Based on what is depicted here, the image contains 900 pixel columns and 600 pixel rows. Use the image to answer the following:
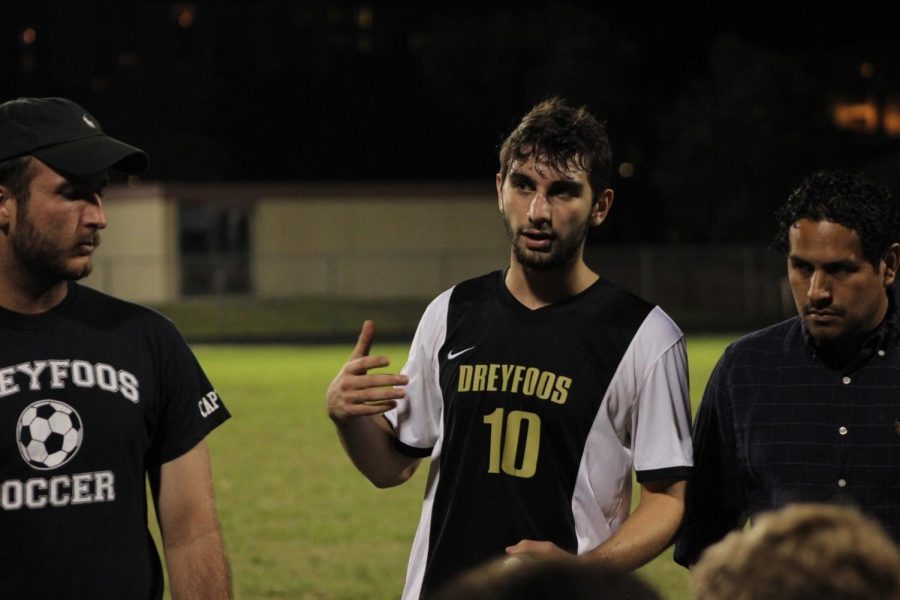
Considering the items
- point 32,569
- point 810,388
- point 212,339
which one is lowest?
point 212,339

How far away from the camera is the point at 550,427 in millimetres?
4172

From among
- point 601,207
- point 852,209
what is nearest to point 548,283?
point 601,207

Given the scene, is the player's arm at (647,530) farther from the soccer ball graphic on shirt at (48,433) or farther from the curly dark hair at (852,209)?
the soccer ball graphic on shirt at (48,433)

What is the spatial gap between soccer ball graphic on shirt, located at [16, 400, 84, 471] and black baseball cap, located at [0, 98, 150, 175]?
57 cm

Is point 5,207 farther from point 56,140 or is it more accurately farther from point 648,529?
point 648,529

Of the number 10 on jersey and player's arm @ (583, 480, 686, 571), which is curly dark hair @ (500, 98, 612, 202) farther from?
player's arm @ (583, 480, 686, 571)

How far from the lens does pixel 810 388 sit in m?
4.33

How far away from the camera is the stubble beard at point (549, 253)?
13.9 feet

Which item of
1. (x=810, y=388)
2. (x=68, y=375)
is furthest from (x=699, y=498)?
(x=68, y=375)

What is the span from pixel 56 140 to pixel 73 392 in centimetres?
62

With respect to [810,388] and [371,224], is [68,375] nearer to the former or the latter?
[810,388]

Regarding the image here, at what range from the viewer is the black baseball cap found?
3.75m

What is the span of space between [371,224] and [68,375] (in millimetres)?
43079

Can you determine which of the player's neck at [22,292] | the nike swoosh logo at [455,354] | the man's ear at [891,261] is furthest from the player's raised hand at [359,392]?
the man's ear at [891,261]
